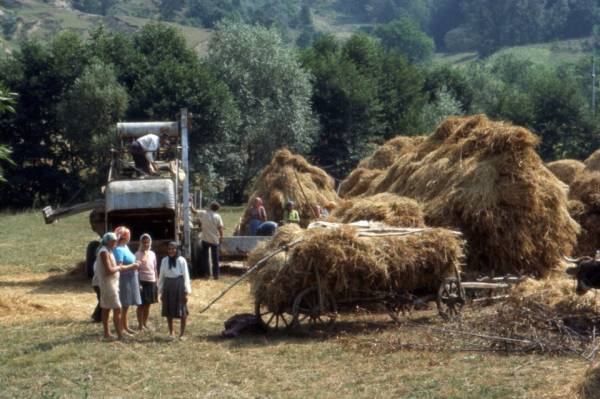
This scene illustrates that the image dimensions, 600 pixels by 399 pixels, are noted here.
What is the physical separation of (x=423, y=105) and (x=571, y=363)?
5381cm

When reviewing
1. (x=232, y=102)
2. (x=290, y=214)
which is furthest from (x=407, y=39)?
(x=290, y=214)

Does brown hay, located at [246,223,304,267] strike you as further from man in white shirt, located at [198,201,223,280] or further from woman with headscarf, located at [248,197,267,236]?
woman with headscarf, located at [248,197,267,236]

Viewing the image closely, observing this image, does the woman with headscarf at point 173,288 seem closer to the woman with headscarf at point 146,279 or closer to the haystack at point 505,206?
the woman with headscarf at point 146,279

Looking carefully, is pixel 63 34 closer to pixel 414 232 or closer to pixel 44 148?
pixel 44 148

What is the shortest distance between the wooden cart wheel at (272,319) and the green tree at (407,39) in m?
128

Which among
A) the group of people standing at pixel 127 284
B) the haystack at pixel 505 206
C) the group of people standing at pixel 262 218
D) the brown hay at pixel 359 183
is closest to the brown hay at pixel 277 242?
the group of people standing at pixel 127 284

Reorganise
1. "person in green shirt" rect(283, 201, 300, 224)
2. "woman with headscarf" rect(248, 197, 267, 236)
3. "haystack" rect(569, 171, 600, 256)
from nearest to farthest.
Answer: "haystack" rect(569, 171, 600, 256)
"person in green shirt" rect(283, 201, 300, 224)
"woman with headscarf" rect(248, 197, 267, 236)

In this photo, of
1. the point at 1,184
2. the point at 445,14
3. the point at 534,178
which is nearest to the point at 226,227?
the point at 1,184

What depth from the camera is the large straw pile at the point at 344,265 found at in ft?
46.2

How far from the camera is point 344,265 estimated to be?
46.3 ft

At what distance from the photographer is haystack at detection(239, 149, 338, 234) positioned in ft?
88.6

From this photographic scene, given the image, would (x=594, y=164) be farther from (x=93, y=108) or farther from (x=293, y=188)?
(x=93, y=108)

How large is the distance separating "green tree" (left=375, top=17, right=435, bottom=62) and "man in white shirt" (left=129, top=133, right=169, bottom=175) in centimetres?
12155

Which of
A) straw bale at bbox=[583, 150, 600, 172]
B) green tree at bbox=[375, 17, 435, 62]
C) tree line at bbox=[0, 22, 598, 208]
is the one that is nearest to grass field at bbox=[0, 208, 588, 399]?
straw bale at bbox=[583, 150, 600, 172]
